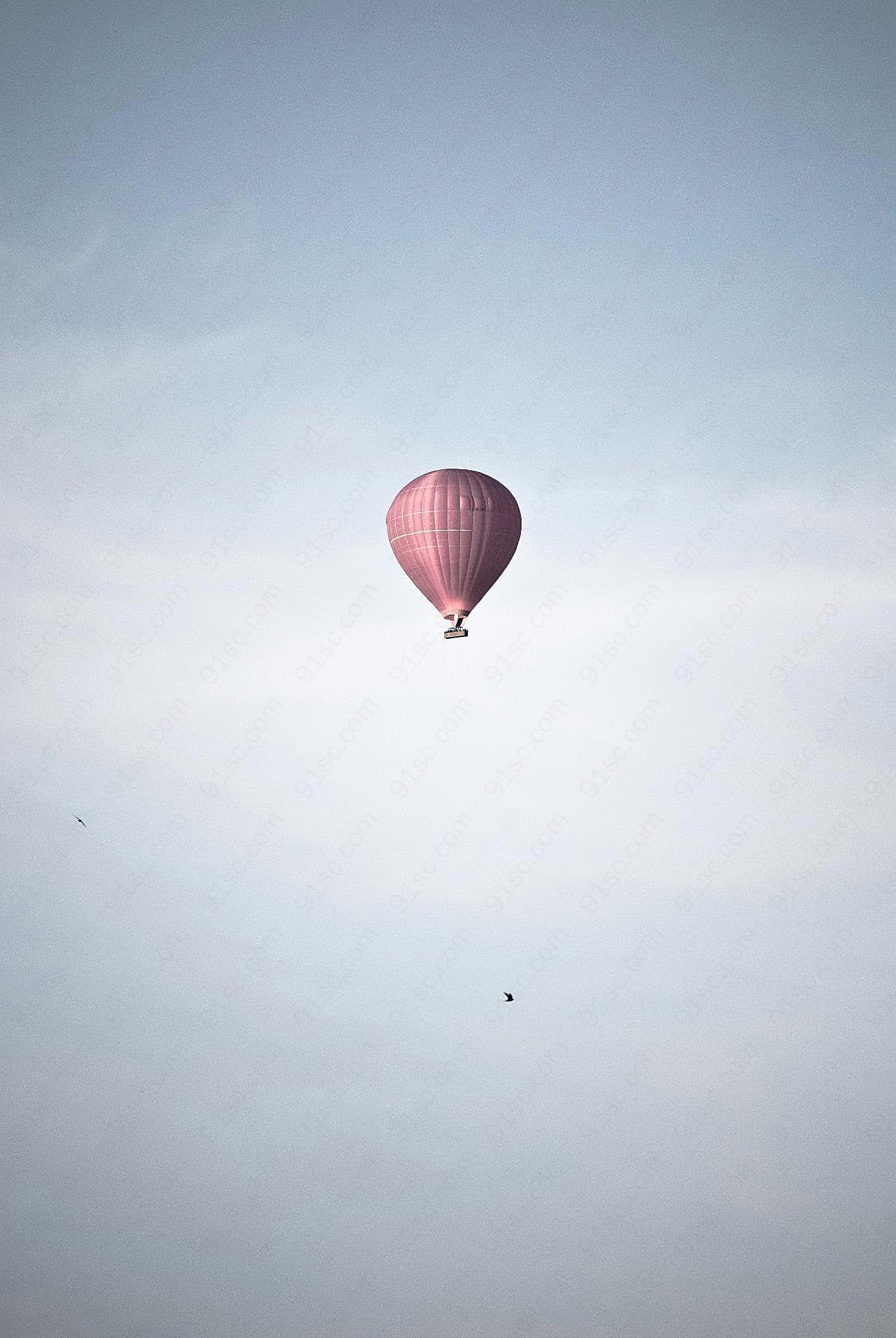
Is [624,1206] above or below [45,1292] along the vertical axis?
above

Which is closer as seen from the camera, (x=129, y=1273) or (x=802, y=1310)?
(x=802, y=1310)

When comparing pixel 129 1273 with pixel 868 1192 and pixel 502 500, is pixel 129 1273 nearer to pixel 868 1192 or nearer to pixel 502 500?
pixel 868 1192

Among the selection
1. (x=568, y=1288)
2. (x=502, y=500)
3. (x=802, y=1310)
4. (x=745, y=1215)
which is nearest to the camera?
(x=502, y=500)

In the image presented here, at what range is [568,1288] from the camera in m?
180

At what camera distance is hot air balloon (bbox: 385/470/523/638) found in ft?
181

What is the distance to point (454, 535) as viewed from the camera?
55.1 meters

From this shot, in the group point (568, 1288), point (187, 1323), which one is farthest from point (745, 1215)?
point (187, 1323)

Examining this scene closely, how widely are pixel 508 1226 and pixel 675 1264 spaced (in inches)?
1119

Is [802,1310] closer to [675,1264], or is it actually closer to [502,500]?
[675,1264]

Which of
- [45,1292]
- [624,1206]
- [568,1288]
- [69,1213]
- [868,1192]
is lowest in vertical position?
[45,1292]

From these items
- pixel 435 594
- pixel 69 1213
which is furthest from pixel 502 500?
pixel 69 1213

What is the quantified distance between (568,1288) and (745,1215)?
114 feet

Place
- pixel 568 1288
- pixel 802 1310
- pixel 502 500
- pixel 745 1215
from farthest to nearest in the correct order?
pixel 745 1215 < pixel 568 1288 < pixel 802 1310 < pixel 502 500

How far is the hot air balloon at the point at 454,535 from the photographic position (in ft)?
181
